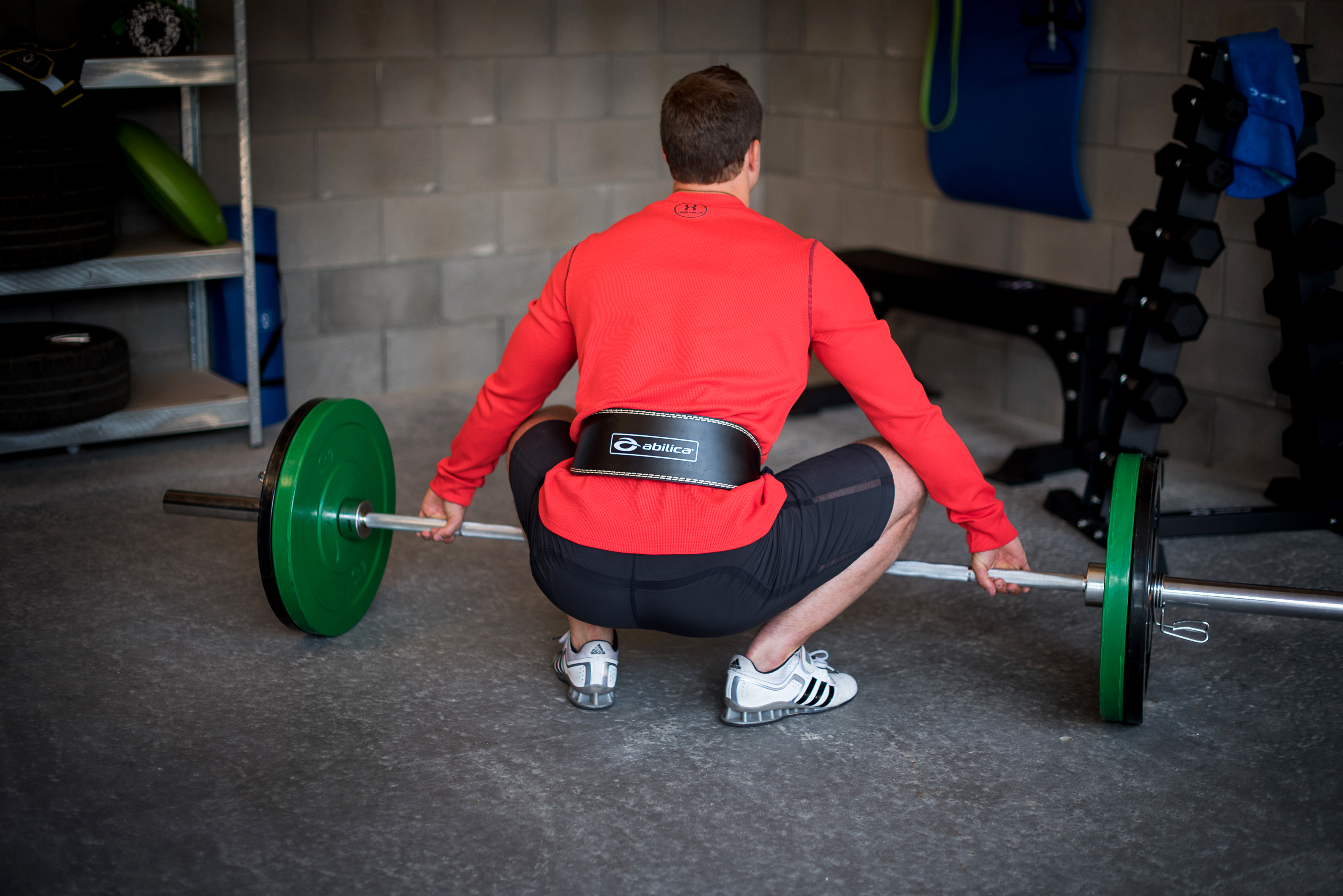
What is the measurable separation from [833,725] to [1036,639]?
0.60 m

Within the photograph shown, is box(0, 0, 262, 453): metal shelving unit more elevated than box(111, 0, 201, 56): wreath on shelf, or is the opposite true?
box(111, 0, 201, 56): wreath on shelf

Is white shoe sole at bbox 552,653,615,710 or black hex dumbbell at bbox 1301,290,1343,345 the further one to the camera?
black hex dumbbell at bbox 1301,290,1343,345

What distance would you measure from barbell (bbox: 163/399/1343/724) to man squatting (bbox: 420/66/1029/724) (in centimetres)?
18

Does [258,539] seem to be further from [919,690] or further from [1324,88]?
[1324,88]

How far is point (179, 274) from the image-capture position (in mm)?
3559

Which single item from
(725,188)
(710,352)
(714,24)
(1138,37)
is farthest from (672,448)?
(714,24)

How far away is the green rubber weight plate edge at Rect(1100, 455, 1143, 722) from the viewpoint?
1.94 m

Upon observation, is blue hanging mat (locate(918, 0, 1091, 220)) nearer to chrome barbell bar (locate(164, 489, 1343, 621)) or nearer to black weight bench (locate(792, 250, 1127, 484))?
black weight bench (locate(792, 250, 1127, 484))

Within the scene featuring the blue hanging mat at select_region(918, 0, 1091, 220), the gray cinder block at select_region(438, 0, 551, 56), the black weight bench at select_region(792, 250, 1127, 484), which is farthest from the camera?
the gray cinder block at select_region(438, 0, 551, 56)

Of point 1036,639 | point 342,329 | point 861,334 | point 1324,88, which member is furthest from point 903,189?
point 861,334

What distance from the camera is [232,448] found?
3.78 m

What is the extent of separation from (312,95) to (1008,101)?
2226 mm

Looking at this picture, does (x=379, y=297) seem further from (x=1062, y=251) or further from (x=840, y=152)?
(x=1062, y=251)

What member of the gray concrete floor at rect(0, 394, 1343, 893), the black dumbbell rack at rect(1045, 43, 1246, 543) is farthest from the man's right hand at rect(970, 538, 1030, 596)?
the black dumbbell rack at rect(1045, 43, 1246, 543)
